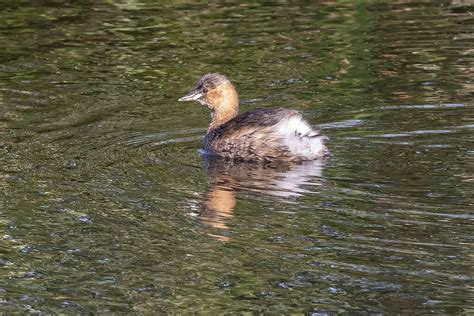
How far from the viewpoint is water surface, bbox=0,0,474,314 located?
6.48 meters

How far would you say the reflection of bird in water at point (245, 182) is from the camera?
7.79 m

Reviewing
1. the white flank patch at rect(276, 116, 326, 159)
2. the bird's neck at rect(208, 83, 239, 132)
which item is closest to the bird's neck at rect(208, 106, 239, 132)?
the bird's neck at rect(208, 83, 239, 132)

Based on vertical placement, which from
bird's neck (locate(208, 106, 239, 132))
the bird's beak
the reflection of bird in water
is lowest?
the reflection of bird in water

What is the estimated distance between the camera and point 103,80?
478 inches

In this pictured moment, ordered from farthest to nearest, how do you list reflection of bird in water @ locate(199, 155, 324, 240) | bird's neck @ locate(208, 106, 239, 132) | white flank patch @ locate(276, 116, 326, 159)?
1. bird's neck @ locate(208, 106, 239, 132)
2. white flank patch @ locate(276, 116, 326, 159)
3. reflection of bird in water @ locate(199, 155, 324, 240)

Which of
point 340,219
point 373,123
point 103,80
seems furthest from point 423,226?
point 103,80

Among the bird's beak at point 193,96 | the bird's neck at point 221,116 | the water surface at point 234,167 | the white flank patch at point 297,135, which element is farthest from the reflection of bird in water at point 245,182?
the bird's beak at point 193,96

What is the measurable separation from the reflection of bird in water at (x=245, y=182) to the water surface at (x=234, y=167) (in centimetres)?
2

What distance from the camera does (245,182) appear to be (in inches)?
337

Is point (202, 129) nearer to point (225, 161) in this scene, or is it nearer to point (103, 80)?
point (225, 161)

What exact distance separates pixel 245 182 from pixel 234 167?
0.67m

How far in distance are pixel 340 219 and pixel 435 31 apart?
6726 millimetres

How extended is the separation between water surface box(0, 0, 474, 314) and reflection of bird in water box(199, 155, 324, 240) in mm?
24

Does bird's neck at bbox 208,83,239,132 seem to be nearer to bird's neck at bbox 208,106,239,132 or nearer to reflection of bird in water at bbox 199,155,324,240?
bird's neck at bbox 208,106,239,132
